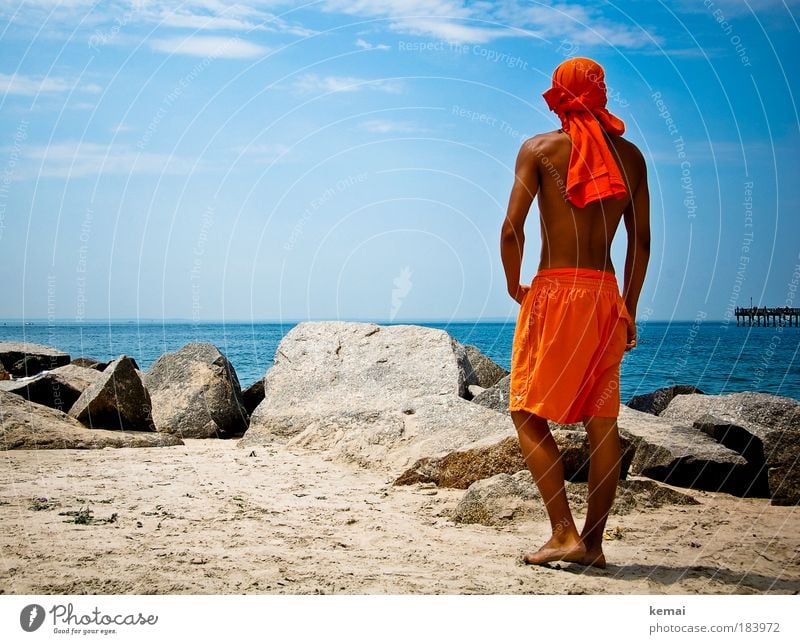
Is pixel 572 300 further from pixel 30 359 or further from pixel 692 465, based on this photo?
pixel 30 359

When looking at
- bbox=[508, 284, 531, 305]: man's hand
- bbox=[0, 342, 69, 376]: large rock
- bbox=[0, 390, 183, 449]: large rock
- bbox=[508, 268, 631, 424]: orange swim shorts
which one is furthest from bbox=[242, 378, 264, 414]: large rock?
bbox=[0, 342, 69, 376]: large rock

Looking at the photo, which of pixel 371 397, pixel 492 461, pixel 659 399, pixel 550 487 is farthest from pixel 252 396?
pixel 550 487

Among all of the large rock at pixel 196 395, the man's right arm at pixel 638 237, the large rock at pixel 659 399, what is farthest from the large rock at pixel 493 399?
the man's right arm at pixel 638 237

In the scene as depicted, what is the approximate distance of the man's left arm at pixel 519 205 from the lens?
14.9 feet

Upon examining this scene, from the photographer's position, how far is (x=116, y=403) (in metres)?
9.15

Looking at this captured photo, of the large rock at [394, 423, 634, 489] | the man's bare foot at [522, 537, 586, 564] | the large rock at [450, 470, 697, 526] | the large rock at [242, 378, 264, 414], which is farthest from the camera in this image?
the large rock at [242, 378, 264, 414]

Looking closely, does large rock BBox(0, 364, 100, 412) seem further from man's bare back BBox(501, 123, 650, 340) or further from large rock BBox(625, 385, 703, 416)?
large rock BBox(625, 385, 703, 416)

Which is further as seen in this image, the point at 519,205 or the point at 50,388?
the point at 50,388

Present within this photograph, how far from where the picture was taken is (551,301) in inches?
180

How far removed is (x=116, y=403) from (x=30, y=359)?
506 inches

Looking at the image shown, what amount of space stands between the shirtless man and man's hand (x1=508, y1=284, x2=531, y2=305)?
0.07m

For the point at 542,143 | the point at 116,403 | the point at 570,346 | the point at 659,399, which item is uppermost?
the point at 542,143

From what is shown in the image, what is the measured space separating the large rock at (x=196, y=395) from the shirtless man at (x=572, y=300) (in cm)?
627

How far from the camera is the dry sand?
432 centimetres
